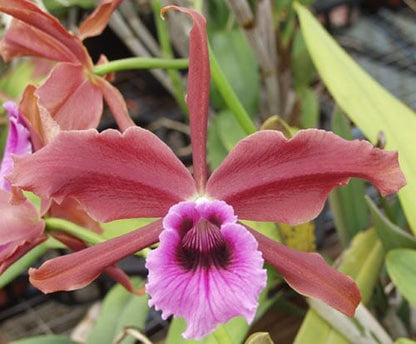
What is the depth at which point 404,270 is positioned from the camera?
766 millimetres

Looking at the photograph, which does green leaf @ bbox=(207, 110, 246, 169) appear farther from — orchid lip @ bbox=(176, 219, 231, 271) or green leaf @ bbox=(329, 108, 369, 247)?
orchid lip @ bbox=(176, 219, 231, 271)

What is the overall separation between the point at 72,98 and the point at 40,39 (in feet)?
0.22

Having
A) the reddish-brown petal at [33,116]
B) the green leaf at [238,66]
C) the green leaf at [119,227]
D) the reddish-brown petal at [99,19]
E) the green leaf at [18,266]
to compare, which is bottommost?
the green leaf at [18,266]

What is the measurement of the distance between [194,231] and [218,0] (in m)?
0.76

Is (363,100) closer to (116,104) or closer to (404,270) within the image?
(404,270)

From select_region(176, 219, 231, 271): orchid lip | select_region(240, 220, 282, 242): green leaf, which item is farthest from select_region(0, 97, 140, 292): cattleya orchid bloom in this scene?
select_region(240, 220, 282, 242): green leaf

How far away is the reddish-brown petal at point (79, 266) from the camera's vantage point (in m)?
0.59

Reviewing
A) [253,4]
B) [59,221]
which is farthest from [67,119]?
[253,4]

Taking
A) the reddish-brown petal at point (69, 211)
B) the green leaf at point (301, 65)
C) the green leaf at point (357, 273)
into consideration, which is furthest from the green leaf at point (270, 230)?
the green leaf at point (301, 65)

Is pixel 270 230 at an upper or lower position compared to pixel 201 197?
lower

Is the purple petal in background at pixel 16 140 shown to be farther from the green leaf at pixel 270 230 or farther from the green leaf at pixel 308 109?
the green leaf at pixel 308 109

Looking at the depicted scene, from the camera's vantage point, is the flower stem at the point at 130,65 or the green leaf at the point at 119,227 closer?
the flower stem at the point at 130,65

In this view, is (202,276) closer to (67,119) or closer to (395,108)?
(67,119)

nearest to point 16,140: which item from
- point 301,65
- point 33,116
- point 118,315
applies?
point 33,116
